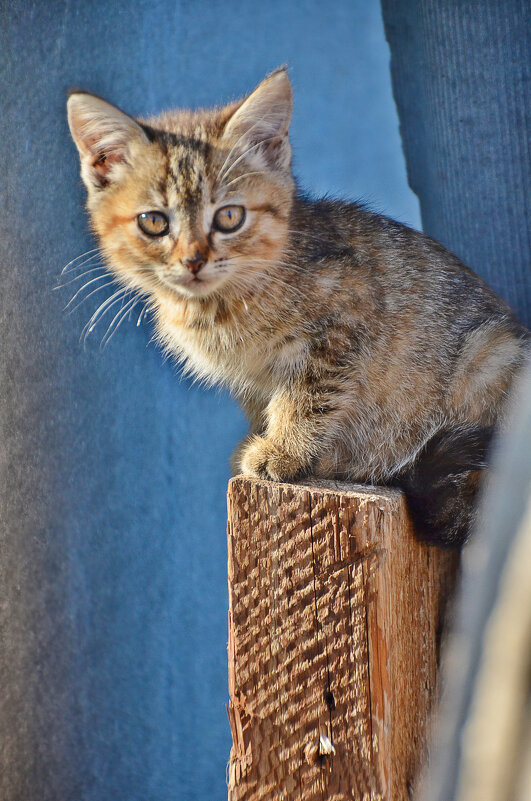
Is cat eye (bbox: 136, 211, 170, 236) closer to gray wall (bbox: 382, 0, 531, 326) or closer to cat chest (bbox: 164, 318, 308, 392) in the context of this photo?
cat chest (bbox: 164, 318, 308, 392)

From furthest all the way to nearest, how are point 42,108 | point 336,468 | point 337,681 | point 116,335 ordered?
point 116,335, point 42,108, point 336,468, point 337,681

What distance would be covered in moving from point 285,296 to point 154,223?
240 mm

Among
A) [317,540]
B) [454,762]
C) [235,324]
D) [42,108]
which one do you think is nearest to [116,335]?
[42,108]

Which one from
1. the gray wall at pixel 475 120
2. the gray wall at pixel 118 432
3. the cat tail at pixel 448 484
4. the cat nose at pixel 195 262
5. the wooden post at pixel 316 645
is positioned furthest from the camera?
the gray wall at pixel 118 432

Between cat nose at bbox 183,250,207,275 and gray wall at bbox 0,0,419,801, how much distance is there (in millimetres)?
627

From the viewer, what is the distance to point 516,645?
11.3 inches

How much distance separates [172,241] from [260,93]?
11.3 inches

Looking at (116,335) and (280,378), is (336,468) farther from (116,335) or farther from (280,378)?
(116,335)

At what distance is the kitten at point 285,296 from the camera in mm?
1178

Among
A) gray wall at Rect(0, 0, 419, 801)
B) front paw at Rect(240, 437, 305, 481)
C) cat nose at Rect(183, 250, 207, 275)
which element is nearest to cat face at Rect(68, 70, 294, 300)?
cat nose at Rect(183, 250, 207, 275)

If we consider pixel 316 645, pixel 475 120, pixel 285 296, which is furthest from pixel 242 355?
pixel 475 120

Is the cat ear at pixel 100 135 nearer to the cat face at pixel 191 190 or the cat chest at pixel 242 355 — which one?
the cat face at pixel 191 190

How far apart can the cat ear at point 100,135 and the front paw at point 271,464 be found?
544mm

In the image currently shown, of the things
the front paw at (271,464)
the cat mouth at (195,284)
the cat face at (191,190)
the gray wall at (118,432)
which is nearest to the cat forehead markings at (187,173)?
the cat face at (191,190)
